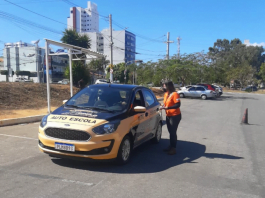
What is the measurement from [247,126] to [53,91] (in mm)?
13390

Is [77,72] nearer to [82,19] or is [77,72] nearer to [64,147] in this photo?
[64,147]

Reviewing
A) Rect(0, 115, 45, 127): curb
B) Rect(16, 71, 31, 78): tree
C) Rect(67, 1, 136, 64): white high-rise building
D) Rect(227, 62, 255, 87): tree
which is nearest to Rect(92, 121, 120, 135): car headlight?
Rect(0, 115, 45, 127): curb

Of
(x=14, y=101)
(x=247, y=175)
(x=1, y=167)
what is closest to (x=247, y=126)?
(x=247, y=175)

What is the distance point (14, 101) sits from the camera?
48.5 ft

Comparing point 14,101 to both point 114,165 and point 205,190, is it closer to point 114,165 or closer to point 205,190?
point 114,165

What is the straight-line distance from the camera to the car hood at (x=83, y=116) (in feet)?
16.6

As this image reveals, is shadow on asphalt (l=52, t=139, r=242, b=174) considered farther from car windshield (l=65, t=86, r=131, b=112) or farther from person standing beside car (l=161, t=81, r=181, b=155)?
car windshield (l=65, t=86, r=131, b=112)

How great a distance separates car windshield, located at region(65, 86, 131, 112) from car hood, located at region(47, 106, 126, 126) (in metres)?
0.28

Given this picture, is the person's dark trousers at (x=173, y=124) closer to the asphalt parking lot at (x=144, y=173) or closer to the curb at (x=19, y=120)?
the asphalt parking lot at (x=144, y=173)

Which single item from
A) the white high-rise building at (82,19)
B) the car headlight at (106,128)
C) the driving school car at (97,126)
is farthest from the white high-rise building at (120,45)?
the car headlight at (106,128)

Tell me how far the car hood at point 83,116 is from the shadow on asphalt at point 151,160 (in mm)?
947

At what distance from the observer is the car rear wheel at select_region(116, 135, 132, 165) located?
5.29 meters

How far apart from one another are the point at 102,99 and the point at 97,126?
1.32 meters

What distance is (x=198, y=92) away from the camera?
98.9ft
